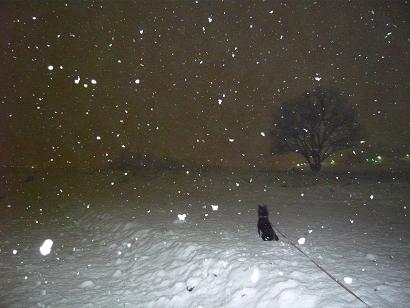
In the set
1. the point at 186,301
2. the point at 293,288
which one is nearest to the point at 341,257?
the point at 293,288

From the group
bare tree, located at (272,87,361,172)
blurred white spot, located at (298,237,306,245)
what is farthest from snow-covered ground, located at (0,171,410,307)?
bare tree, located at (272,87,361,172)

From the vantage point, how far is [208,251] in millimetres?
9781

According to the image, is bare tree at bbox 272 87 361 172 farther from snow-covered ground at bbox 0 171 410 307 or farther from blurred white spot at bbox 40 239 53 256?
blurred white spot at bbox 40 239 53 256

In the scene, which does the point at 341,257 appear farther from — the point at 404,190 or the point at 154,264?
the point at 404,190

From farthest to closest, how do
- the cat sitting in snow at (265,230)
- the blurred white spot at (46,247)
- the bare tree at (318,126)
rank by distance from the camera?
the bare tree at (318,126)
the blurred white spot at (46,247)
the cat sitting in snow at (265,230)

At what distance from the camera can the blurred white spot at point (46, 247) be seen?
41.3 feet

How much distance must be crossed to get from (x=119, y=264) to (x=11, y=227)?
33.4ft

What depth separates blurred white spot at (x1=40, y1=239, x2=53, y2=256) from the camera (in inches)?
495

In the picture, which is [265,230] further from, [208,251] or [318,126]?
[318,126]

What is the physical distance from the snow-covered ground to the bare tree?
1781 cm

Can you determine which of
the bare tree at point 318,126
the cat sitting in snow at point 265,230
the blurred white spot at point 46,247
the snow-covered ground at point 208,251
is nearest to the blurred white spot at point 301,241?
the snow-covered ground at point 208,251

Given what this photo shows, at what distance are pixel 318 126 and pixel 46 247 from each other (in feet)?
112

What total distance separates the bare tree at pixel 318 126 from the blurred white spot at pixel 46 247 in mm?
32023

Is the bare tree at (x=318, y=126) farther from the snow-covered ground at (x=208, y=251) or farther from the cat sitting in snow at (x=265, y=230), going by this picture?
the cat sitting in snow at (x=265, y=230)
